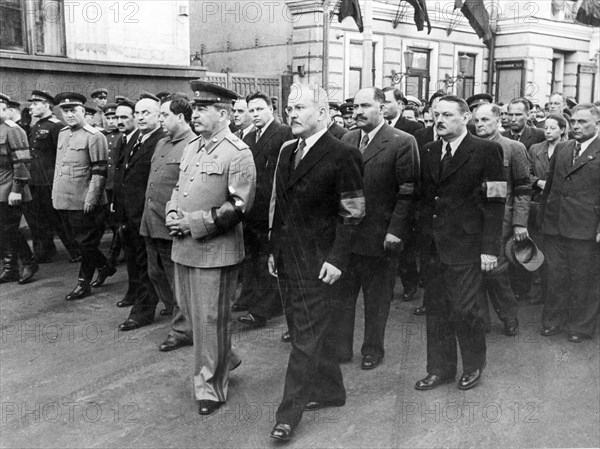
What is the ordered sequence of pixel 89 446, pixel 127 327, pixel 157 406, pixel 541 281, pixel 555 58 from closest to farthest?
pixel 89 446 → pixel 157 406 → pixel 127 327 → pixel 541 281 → pixel 555 58

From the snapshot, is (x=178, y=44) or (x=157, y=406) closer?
(x=157, y=406)

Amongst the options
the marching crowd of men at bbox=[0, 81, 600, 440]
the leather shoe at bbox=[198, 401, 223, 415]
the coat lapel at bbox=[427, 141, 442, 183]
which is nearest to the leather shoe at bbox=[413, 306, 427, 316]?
the marching crowd of men at bbox=[0, 81, 600, 440]

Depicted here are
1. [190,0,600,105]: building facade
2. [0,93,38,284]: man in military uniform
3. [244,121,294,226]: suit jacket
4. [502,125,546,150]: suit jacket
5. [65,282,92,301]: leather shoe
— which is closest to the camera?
[244,121,294,226]: suit jacket

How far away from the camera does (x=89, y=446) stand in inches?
152

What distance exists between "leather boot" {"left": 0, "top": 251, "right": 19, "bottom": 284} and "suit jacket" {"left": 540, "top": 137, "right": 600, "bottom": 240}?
5.83 metres

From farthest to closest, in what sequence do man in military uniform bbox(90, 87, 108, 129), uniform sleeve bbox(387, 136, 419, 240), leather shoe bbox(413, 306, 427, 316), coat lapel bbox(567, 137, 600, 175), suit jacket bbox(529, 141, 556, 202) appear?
man in military uniform bbox(90, 87, 108, 129), suit jacket bbox(529, 141, 556, 202), leather shoe bbox(413, 306, 427, 316), coat lapel bbox(567, 137, 600, 175), uniform sleeve bbox(387, 136, 419, 240)

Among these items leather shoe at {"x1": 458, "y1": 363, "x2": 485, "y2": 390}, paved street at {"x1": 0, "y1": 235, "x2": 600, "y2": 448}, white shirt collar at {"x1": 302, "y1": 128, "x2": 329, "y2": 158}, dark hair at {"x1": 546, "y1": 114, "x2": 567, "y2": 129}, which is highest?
dark hair at {"x1": 546, "y1": 114, "x2": 567, "y2": 129}

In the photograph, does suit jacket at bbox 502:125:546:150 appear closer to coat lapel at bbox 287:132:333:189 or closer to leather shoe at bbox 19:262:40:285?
coat lapel at bbox 287:132:333:189

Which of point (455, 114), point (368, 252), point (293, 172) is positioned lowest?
point (368, 252)

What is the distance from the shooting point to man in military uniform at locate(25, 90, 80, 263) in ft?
27.0

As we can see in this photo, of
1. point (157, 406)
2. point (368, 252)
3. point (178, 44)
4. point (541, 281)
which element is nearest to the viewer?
point (157, 406)

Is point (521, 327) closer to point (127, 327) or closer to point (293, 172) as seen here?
point (293, 172)

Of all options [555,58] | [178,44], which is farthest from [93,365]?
[555,58]

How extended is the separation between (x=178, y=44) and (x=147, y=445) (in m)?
10.6
